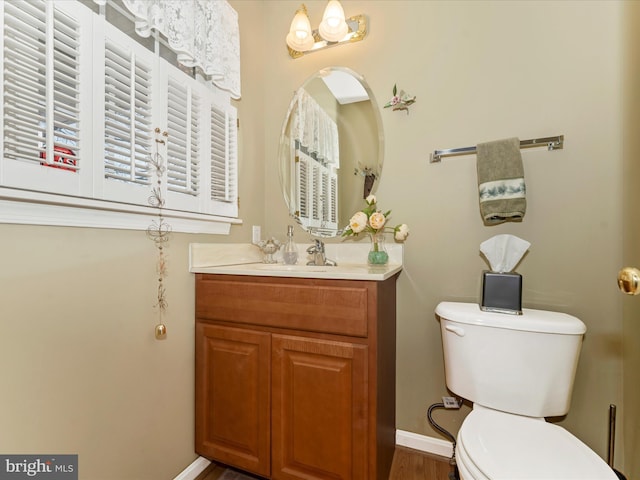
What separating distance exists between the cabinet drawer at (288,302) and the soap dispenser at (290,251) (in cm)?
44

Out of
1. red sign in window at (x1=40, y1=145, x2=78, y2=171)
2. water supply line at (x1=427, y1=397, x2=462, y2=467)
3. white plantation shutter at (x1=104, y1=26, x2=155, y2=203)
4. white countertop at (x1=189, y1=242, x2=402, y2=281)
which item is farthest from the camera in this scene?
water supply line at (x1=427, y1=397, x2=462, y2=467)

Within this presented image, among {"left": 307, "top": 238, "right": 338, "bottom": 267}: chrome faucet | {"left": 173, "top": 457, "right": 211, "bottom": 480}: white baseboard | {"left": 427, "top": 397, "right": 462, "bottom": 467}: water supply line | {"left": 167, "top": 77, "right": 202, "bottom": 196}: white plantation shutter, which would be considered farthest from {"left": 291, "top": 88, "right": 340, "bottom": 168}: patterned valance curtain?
{"left": 173, "top": 457, "right": 211, "bottom": 480}: white baseboard

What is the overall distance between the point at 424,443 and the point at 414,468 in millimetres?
142

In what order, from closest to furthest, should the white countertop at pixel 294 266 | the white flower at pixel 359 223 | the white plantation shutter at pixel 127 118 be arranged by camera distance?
1. the white plantation shutter at pixel 127 118
2. the white countertop at pixel 294 266
3. the white flower at pixel 359 223

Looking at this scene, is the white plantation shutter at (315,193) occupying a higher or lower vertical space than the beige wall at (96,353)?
higher

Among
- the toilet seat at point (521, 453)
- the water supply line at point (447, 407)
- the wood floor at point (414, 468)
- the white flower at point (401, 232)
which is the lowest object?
the wood floor at point (414, 468)

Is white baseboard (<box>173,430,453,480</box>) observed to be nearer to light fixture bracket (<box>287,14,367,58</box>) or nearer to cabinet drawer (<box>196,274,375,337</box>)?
cabinet drawer (<box>196,274,375,337</box>)

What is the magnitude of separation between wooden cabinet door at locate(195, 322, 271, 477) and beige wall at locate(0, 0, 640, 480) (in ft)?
0.25

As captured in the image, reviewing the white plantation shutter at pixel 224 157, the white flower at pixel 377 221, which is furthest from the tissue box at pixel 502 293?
the white plantation shutter at pixel 224 157

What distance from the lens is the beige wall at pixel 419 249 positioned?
89 centimetres

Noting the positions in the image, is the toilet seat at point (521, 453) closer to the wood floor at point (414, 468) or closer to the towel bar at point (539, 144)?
the wood floor at point (414, 468)

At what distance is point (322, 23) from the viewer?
1625mm

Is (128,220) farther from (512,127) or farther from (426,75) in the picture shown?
(512,127)

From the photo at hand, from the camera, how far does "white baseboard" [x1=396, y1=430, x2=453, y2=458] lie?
146cm
